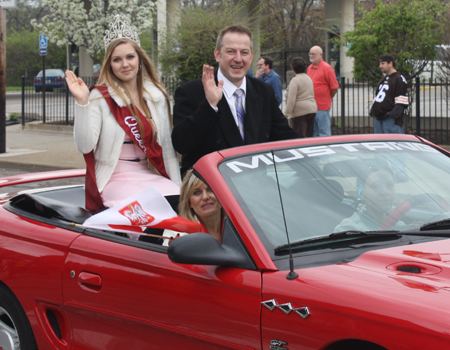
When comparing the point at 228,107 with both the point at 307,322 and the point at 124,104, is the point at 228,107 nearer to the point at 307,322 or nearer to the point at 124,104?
the point at 124,104

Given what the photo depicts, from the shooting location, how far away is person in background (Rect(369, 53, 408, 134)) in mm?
10424

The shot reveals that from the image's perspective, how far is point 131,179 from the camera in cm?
384

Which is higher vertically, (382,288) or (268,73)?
(268,73)

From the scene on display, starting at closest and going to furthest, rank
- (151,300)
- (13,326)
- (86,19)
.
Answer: (151,300)
(13,326)
(86,19)

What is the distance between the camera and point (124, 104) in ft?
12.7

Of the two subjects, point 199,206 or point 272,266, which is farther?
point 199,206

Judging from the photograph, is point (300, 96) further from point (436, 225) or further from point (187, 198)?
point (436, 225)

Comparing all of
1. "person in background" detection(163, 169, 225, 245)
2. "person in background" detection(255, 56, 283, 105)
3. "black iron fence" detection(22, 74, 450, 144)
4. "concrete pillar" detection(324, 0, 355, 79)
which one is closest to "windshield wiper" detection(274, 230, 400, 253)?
"person in background" detection(163, 169, 225, 245)

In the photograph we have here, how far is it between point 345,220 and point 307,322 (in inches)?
23.7

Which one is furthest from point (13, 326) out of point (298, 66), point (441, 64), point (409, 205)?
point (441, 64)

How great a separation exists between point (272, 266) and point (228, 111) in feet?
5.43

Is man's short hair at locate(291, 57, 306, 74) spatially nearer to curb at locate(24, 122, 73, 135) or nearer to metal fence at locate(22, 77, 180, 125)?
curb at locate(24, 122, 73, 135)

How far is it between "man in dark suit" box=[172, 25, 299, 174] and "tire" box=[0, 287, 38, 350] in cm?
123

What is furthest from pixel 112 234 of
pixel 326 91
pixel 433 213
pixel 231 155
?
pixel 326 91
